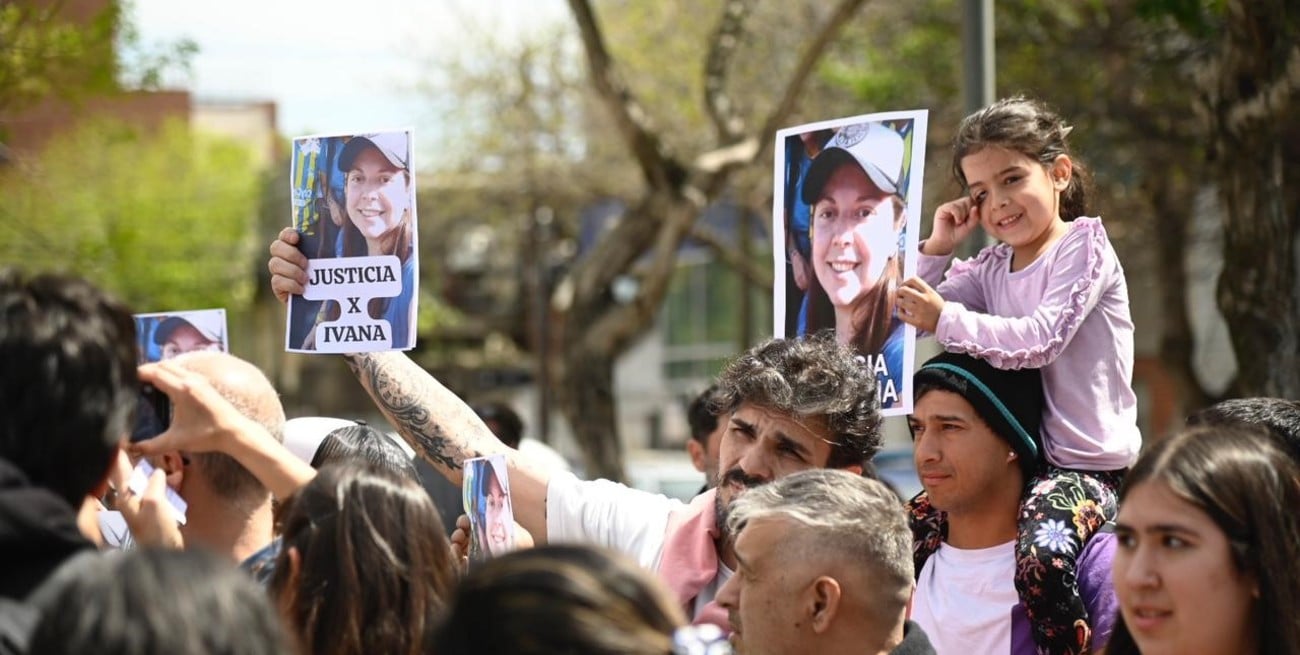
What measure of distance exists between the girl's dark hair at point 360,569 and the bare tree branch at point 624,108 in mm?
9133

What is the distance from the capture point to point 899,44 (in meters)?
16.8

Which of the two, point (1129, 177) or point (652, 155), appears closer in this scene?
point (652, 155)

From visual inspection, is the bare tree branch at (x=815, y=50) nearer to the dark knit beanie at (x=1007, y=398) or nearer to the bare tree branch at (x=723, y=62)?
the bare tree branch at (x=723, y=62)

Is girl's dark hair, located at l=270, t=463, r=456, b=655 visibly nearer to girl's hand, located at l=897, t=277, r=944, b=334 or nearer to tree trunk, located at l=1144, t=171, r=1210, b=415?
girl's hand, located at l=897, t=277, r=944, b=334

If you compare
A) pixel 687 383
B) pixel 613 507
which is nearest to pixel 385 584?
pixel 613 507

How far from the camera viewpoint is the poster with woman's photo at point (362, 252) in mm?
4297

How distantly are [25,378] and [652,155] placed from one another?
397 inches

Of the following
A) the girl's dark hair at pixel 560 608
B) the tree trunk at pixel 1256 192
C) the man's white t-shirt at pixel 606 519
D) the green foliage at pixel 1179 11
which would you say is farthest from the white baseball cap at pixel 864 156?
the green foliage at pixel 1179 11

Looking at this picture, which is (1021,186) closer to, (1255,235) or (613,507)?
(613,507)

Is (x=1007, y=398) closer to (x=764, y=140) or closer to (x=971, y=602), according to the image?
(x=971, y=602)

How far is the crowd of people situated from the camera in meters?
2.26

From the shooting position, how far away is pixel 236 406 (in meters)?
3.81

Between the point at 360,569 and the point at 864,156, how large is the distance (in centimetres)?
183

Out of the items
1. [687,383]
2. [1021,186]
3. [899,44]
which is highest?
[899,44]
